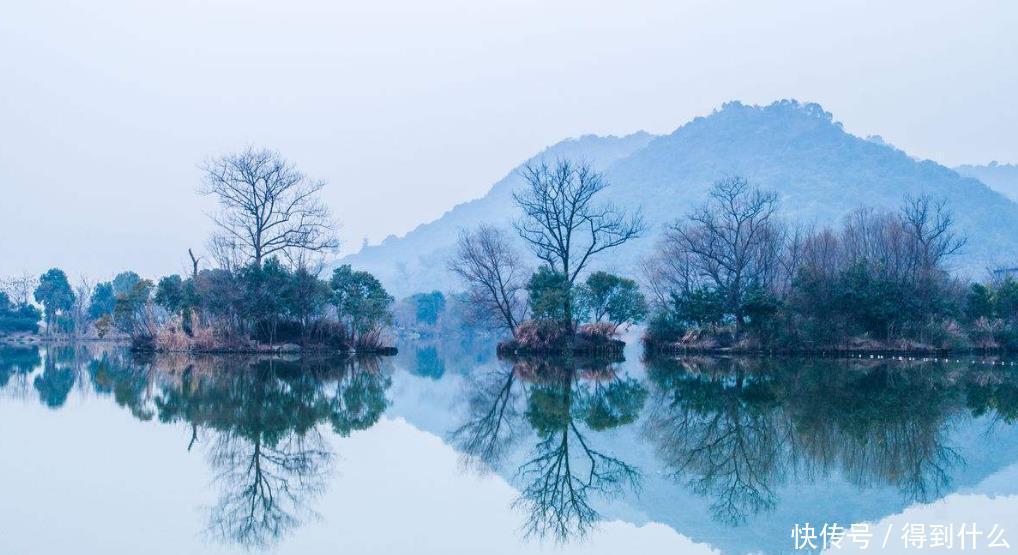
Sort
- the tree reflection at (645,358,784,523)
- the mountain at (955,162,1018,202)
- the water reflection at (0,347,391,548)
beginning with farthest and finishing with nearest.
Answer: the mountain at (955,162,1018,202) → the tree reflection at (645,358,784,523) → the water reflection at (0,347,391,548)

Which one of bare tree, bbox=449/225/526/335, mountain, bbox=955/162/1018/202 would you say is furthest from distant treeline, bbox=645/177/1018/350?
mountain, bbox=955/162/1018/202

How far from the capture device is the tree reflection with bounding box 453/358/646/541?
8186 mm

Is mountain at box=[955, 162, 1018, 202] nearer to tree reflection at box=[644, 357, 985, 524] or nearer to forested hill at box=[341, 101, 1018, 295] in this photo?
forested hill at box=[341, 101, 1018, 295]

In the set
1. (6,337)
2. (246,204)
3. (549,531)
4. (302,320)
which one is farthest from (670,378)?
(6,337)

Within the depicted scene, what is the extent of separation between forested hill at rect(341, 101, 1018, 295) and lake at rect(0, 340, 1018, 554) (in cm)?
9014

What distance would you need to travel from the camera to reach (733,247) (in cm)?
3581

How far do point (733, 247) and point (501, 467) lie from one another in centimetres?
2791

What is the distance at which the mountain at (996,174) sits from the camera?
17075 centimetres

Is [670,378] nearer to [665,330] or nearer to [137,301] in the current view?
[665,330]

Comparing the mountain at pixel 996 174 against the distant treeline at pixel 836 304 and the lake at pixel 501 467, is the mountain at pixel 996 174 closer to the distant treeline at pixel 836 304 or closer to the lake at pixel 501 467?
the distant treeline at pixel 836 304

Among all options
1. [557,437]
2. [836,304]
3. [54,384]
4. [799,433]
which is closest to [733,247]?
[836,304]

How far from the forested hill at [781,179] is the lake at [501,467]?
90144 mm

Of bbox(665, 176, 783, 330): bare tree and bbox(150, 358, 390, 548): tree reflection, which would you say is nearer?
bbox(150, 358, 390, 548): tree reflection

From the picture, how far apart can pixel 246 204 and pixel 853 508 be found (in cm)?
3252
